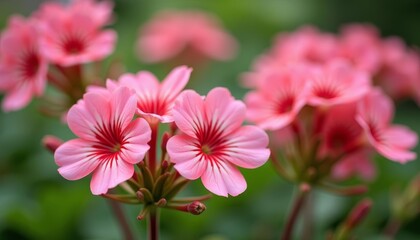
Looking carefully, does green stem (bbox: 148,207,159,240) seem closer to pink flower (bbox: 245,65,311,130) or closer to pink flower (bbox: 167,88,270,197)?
pink flower (bbox: 167,88,270,197)

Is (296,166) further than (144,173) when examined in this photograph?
Yes

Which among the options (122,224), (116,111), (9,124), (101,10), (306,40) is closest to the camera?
(116,111)

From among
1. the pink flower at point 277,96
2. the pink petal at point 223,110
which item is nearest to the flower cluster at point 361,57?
the pink flower at point 277,96

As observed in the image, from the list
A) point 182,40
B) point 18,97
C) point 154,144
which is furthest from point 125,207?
point 182,40

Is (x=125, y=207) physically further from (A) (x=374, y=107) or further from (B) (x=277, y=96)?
(A) (x=374, y=107)

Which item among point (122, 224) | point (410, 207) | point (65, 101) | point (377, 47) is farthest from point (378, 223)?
point (65, 101)

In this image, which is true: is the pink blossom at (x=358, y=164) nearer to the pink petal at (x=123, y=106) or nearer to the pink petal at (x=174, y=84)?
the pink petal at (x=174, y=84)

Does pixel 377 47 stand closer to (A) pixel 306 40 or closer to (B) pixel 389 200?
(A) pixel 306 40
